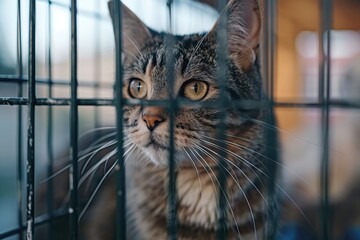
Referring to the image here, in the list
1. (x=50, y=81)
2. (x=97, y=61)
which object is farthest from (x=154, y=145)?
(x=97, y=61)

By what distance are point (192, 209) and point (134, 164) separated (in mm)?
217

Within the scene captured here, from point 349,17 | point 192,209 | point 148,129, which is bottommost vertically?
point 192,209

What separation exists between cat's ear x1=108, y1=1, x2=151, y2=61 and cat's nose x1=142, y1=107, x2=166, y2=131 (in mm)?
247

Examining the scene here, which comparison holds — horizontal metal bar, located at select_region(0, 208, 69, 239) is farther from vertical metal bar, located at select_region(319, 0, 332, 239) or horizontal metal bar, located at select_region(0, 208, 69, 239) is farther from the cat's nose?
vertical metal bar, located at select_region(319, 0, 332, 239)

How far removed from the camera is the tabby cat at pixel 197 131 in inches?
31.3

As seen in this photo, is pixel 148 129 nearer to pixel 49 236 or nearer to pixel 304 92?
pixel 49 236

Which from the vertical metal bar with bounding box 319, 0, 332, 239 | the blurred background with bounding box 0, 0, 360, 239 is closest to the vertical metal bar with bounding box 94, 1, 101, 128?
the blurred background with bounding box 0, 0, 360, 239

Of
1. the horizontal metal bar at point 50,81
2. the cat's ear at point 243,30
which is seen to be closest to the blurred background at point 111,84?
the horizontal metal bar at point 50,81

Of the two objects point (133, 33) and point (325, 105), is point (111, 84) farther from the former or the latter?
point (325, 105)

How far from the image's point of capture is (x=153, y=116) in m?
0.76

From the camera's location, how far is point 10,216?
3.99ft

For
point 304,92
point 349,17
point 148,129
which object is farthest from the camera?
point 349,17

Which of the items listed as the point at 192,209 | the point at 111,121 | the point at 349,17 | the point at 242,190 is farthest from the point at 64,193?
the point at 349,17

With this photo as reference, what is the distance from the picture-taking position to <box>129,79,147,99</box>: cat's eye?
0.92m
